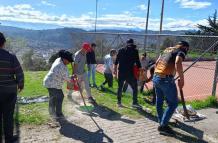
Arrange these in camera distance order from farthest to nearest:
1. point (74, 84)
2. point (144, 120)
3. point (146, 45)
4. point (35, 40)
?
point (35, 40) < point (146, 45) < point (74, 84) < point (144, 120)

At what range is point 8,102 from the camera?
6547mm

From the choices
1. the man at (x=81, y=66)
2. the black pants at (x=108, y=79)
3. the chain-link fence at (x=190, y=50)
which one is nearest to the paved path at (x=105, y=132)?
the man at (x=81, y=66)

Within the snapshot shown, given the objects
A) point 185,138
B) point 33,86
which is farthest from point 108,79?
point 185,138

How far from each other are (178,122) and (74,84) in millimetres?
2793

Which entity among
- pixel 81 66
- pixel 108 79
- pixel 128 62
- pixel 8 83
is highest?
pixel 128 62

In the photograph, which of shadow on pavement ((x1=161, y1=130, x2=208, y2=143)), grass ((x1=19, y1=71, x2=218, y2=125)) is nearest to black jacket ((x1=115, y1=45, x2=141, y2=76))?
grass ((x1=19, y1=71, x2=218, y2=125))

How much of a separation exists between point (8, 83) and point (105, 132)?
2.40m

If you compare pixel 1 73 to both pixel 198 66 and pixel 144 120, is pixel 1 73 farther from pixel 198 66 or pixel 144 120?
pixel 198 66

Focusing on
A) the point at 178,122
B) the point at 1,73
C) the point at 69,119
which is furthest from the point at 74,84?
the point at 1,73

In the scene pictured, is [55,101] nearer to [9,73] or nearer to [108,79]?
[9,73]

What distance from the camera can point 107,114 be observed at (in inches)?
364

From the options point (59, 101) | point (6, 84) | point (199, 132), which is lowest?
point (199, 132)

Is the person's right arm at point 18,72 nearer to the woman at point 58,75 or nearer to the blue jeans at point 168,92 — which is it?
the woman at point 58,75

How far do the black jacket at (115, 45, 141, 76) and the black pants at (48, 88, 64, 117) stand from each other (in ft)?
6.96
